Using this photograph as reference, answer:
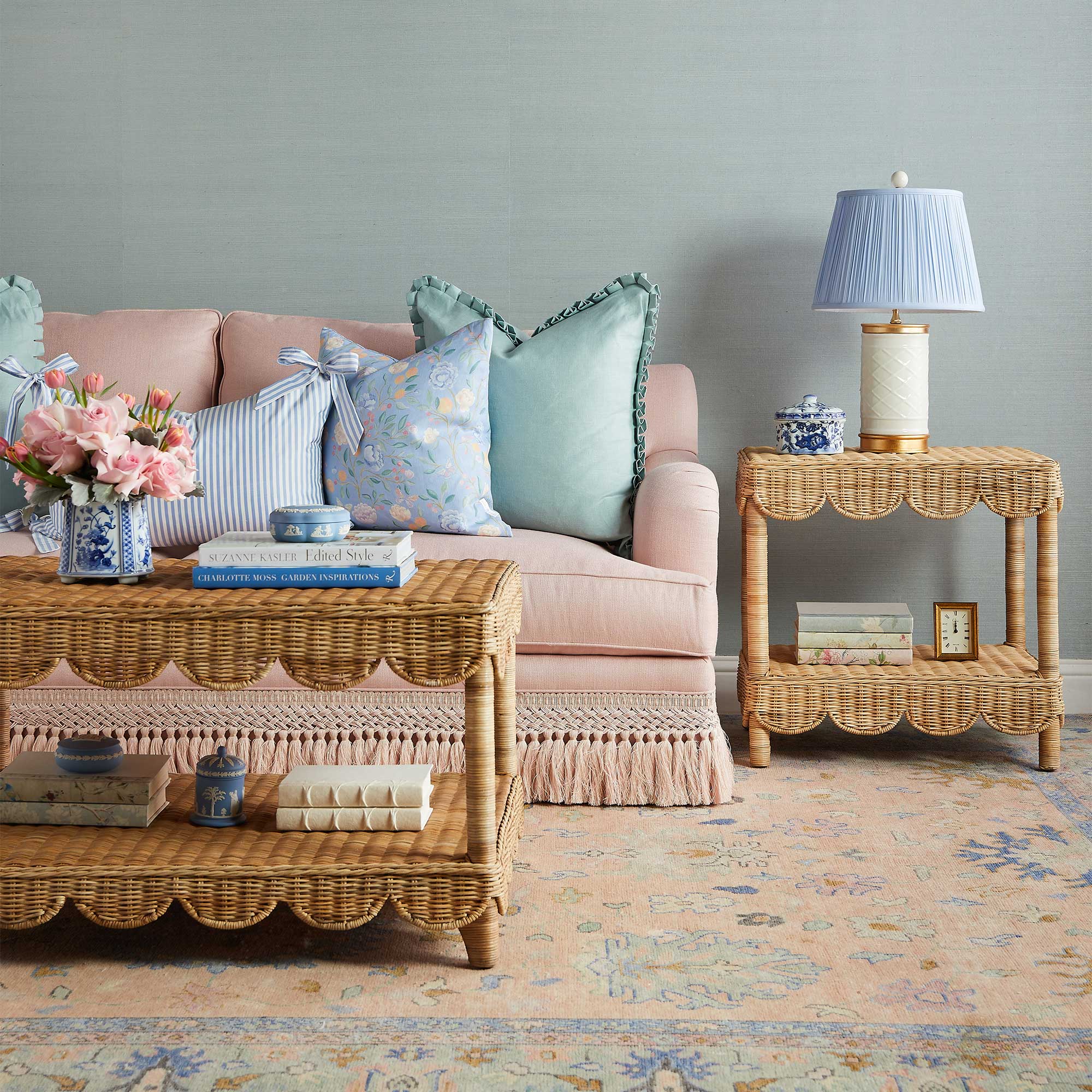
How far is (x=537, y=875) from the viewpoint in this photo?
6.47 ft

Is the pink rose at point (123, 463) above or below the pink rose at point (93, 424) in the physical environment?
below

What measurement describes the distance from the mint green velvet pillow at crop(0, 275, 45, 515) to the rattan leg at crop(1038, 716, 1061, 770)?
2255 millimetres

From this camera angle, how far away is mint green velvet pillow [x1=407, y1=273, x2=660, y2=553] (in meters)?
2.59

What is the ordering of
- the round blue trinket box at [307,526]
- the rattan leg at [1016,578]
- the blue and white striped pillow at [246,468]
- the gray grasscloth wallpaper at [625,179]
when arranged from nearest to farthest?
the round blue trinket box at [307,526]
the blue and white striped pillow at [246,468]
the rattan leg at [1016,578]
the gray grasscloth wallpaper at [625,179]

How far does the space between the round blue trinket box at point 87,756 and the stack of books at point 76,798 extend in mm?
11

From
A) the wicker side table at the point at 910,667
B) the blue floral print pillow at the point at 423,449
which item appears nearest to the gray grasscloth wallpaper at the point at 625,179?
the wicker side table at the point at 910,667

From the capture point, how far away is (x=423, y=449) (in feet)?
8.09

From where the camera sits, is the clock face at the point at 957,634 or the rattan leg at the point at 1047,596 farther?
the clock face at the point at 957,634

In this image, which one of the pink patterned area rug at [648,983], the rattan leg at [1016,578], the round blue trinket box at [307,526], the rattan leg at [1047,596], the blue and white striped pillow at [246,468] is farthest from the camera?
the rattan leg at [1016,578]

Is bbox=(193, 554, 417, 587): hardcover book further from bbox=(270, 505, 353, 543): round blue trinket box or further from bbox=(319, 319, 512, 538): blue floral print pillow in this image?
bbox=(319, 319, 512, 538): blue floral print pillow

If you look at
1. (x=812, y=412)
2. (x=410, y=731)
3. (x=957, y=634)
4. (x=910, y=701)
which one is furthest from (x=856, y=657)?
(x=410, y=731)

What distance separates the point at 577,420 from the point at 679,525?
37 centimetres

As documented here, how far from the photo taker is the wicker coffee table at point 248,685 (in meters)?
1.54

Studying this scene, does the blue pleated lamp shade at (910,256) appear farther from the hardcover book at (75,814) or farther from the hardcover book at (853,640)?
the hardcover book at (75,814)
